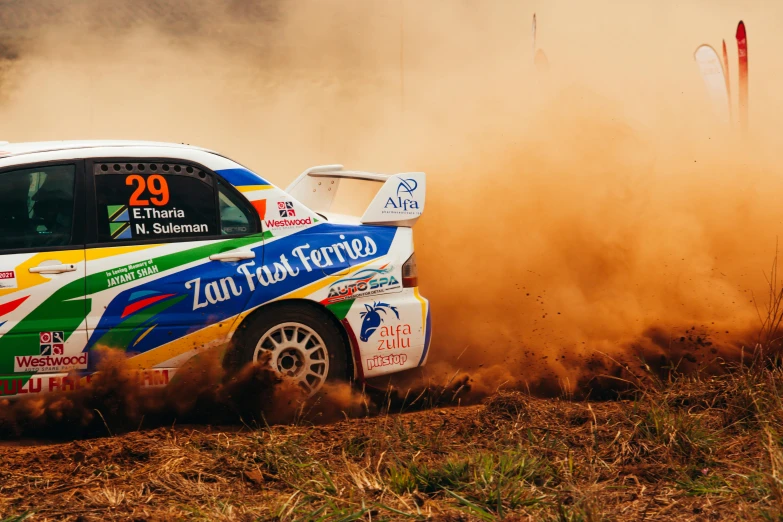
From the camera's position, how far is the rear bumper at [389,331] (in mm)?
5859

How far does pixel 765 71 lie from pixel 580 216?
38.3ft

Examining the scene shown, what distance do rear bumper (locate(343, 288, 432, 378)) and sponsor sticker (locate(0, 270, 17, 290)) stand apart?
6.36 ft

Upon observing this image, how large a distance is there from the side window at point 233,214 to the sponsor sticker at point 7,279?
123 centimetres

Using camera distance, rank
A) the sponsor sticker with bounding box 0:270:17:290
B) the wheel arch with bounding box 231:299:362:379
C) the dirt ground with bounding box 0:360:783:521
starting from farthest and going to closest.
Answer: the wheel arch with bounding box 231:299:362:379, the sponsor sticker with bounding box 0:270:17:290, the dirt ground with bounding box 0:360:783:521

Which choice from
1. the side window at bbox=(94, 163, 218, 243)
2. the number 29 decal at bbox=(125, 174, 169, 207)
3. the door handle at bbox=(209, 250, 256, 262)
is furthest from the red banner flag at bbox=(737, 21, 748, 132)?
the number 29 decal at bbox=(125, 174, 169, 207)

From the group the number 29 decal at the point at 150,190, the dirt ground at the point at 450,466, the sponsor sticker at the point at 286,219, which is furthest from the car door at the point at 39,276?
the sponsor sticker at the point at 286,219

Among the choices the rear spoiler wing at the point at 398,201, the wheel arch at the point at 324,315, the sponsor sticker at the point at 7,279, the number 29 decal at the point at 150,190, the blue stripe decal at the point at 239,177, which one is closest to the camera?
the sponsor sticker at the point at 7,279

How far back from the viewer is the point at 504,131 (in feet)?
36.0

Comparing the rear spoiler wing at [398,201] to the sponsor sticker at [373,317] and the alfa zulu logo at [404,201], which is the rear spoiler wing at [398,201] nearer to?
the alfa zulu logo at [404,201]

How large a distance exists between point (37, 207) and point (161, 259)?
2.47 ft

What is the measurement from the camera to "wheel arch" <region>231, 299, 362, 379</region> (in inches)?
223

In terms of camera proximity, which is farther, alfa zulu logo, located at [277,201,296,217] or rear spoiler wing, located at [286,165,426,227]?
rear spoiler wing, located at [286,165,426,227]

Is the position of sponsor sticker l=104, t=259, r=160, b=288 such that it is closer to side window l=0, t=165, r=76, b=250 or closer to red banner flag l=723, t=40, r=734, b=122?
side window l=0, t=165, r=76, b=250

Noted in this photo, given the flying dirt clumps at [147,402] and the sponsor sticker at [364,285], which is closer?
the flying dirt clumps at [147,402]
